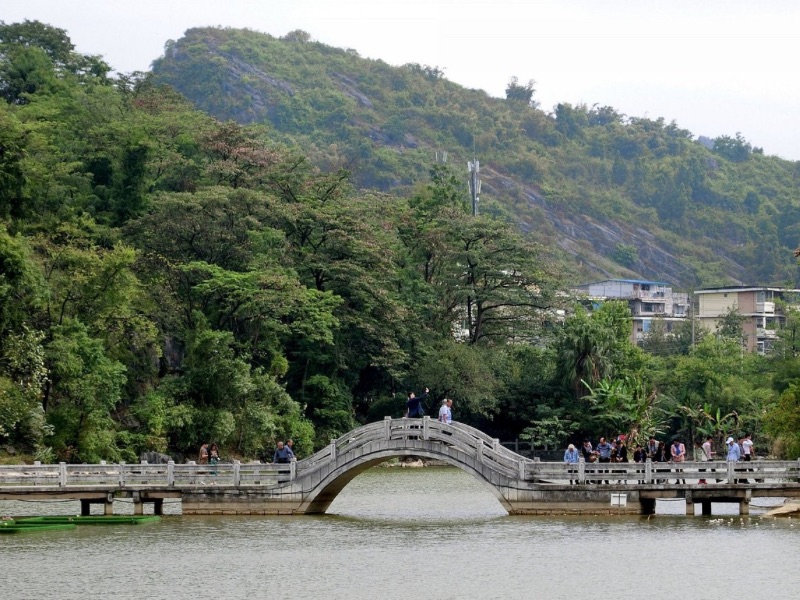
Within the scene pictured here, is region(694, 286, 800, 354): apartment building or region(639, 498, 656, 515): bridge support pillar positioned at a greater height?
region(694, 286, 800, 354): apartment building

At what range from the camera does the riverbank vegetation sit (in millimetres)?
52875

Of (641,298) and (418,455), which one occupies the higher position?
(641,298)

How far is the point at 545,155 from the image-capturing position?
174 meters

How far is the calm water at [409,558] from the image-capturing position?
2867cm

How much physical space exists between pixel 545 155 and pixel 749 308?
65224 mm

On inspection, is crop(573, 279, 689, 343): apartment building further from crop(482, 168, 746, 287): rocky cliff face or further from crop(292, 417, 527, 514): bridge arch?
crop(292, 417, 527, 514): bridge arch

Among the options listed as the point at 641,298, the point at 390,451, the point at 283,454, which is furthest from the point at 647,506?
the point at 641,298

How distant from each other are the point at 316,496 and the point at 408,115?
142560 millimetres

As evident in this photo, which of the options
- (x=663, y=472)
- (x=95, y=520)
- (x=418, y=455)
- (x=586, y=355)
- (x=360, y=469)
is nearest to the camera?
(x=95, y=520)

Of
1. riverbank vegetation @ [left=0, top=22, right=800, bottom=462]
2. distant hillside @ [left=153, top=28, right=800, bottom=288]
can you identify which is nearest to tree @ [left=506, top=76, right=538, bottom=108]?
distant hillside @ [left=153, top=28, right=800, bottom=288]

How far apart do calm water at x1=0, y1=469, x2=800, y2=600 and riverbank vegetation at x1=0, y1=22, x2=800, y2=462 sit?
36.6 feet

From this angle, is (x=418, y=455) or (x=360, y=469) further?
(x=360, y=469)

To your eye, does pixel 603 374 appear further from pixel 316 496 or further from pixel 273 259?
pixel 316 496

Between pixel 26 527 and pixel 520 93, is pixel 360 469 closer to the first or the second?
pixel 26 527
